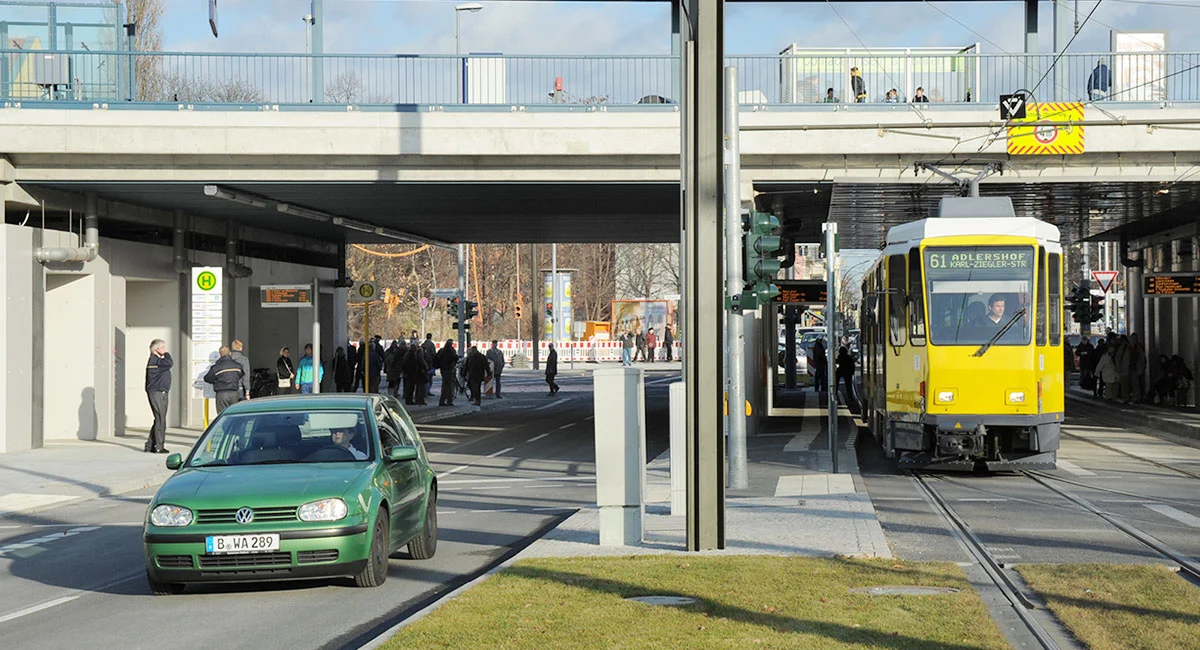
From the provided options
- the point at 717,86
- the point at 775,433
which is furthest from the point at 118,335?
the point at 717,86

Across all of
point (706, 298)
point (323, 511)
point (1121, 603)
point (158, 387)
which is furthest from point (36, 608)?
point (158, 387)

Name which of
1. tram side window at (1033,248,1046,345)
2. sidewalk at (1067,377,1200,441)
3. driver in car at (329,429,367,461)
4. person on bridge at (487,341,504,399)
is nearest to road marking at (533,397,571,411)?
person on bridge at (487,341,504,399)

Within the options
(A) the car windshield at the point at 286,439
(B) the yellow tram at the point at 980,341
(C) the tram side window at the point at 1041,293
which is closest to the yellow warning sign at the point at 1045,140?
(B) the yellow tram at the point at 980,341

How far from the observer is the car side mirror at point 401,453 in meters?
11.2

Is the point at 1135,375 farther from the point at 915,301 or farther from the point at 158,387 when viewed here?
the point at 158,387

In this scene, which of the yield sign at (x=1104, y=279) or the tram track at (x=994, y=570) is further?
the yield sign at (x=1104, y=279)

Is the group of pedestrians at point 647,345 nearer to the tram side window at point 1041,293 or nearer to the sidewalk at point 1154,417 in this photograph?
the sidewalk at point 1154,417

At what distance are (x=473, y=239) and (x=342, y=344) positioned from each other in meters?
5.44

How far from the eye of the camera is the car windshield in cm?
1133

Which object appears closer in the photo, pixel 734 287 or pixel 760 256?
→ pixel 760 256

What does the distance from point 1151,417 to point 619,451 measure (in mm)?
23576

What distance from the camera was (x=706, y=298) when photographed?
11.8 m

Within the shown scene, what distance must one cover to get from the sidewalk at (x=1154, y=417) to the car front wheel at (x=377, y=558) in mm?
20803

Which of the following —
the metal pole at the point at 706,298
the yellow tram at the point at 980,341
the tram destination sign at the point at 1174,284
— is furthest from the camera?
the tram destination sign at the point at 1174,284
